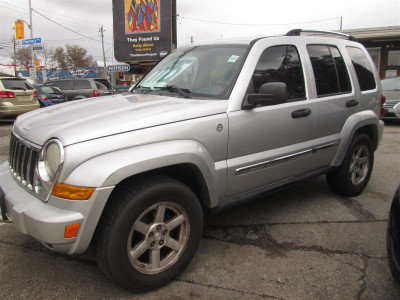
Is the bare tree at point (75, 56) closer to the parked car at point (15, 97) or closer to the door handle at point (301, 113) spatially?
the parked car at point (15, 97)

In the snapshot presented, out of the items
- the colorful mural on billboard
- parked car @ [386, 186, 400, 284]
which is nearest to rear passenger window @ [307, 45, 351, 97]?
parked car @ [386, 186, 400, 284]

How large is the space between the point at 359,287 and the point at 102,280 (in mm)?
1843

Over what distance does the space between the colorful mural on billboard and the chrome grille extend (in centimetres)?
1829

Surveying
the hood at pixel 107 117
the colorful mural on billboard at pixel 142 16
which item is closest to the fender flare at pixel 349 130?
the hood at pixel 107 117

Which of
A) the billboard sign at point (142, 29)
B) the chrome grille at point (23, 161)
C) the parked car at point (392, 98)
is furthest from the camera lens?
the billboard sign at point (142, 29)

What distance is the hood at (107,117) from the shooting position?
7.07 feet

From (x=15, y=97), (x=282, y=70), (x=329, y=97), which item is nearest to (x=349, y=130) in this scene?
(x=329, y=97)

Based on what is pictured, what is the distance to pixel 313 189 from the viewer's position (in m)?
4.52

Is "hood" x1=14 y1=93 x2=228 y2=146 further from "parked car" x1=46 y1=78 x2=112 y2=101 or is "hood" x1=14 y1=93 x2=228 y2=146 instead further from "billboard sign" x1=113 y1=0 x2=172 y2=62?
"billboard sign" x1=113 y1=0 x2=172 y2=62

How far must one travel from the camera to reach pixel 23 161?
7.88ft

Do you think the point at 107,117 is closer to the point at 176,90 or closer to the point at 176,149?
the point at 176,149


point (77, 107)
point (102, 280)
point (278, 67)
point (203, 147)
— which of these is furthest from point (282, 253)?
point (77, 107)

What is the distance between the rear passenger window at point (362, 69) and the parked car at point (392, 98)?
6497mm

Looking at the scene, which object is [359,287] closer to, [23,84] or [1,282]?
[1,282]
